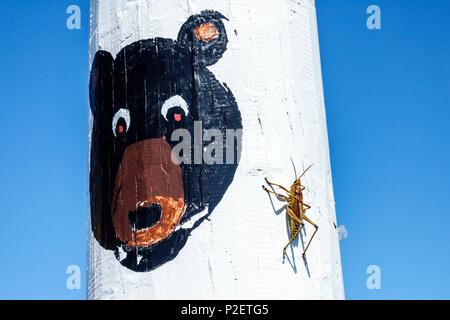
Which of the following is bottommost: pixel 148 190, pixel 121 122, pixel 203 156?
pixel 148 190

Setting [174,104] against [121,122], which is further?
[121,122]

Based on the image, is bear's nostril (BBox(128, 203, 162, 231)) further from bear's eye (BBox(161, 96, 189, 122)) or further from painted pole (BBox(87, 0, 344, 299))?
bear's eye (BBox(161, 96, 189, 122))

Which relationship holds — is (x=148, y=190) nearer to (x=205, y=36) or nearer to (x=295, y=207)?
(x=295, y=207)

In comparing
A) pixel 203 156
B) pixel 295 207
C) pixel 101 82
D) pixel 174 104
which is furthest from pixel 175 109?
pixel 295 207

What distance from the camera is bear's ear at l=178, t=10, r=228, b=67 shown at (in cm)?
642

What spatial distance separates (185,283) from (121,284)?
589 millimetres

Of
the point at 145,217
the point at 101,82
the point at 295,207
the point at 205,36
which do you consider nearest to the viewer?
the point at 145,217

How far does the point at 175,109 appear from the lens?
6324 mm

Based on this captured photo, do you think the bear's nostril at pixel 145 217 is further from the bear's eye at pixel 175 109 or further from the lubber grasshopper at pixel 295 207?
the lubber grasshopper at pixel 295 207

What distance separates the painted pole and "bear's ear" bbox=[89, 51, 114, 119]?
13 mm

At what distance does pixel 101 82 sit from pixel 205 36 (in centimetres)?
107

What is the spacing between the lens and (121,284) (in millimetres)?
6156
